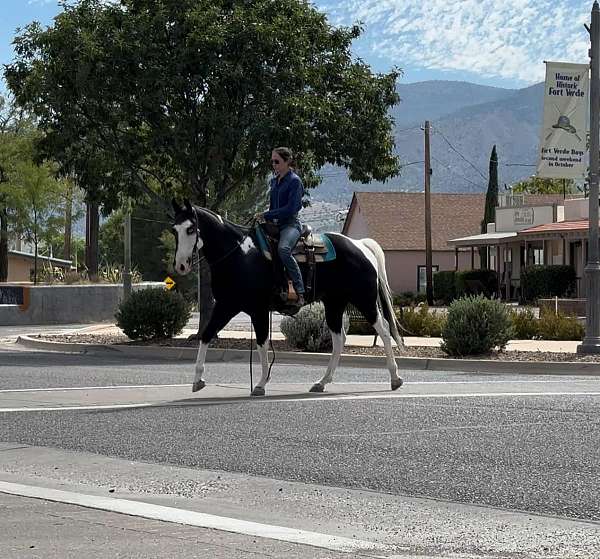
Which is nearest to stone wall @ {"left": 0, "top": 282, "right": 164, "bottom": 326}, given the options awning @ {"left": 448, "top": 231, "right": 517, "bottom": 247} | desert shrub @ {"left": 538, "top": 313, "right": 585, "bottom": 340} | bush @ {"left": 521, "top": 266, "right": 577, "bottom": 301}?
desert shrub @ {"left": 538, "top": 313, "right": 585, "bottom": 340}

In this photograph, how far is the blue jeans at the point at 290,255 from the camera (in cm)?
1437

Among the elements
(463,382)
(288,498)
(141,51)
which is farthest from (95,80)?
(288,498)

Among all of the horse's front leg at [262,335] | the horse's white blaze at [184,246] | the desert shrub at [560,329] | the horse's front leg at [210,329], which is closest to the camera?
the horse's front leg at [210,329]

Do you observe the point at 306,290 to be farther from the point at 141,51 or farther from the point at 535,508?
the point at 141,51

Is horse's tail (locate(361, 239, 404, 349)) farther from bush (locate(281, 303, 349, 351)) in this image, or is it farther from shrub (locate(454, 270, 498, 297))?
shrub (locate(454, 270, 498, 297))

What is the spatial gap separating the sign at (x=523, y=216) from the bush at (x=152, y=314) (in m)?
38.1

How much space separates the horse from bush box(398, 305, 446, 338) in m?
12.7

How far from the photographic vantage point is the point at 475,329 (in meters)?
21.3

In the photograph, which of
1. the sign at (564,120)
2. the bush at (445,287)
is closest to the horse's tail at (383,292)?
the sign at (564,120)

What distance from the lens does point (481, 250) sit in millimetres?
67438

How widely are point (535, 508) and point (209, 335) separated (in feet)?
20.4

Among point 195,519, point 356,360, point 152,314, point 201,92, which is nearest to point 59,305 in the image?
point 152,314

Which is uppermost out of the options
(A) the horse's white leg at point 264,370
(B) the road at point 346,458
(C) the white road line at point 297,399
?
(A) the horse's white leg at point 264,370

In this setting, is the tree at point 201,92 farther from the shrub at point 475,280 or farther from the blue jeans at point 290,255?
the shrub at point 475,280
